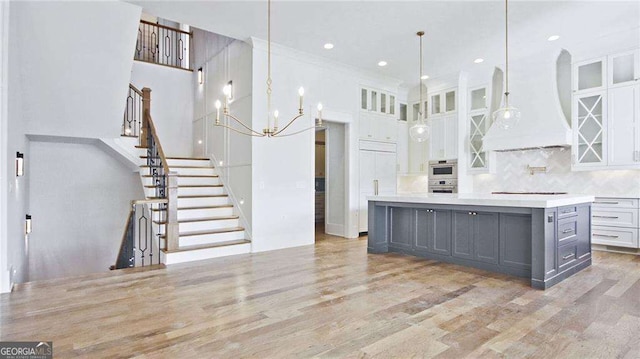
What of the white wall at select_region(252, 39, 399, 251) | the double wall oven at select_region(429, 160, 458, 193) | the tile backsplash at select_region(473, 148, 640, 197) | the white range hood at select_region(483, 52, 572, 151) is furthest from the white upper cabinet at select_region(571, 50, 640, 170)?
the white wall at select_region(252, 39, 399, 251)

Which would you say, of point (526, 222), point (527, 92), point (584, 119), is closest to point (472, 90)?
point (527, 92)

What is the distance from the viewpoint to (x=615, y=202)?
548 cm

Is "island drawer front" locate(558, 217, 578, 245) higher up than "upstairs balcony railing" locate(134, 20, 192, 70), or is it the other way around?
"upstairs balcony railing" locate(134, 20, 192, 70)

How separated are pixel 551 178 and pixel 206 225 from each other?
239 inches

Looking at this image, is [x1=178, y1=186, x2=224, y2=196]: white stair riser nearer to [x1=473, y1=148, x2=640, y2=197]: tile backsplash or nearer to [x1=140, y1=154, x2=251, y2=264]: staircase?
[x1=140, y1=154, x2=251, y2=264]: staircase

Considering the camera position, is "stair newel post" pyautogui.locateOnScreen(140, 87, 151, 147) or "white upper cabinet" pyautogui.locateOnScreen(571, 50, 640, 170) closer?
"white upper cabinet" pyautogui.locateOnScreen(571, 50, 640, 170)

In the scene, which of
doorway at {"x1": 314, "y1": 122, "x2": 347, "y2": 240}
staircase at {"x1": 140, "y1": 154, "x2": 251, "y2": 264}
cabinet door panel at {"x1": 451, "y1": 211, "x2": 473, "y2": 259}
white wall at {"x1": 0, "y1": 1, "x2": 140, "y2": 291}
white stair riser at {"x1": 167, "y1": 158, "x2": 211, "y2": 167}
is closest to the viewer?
white wall at {"x1": 0, "y1": 1, "x2": 140, "y2": 291}

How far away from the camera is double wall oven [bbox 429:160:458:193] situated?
24.5ft

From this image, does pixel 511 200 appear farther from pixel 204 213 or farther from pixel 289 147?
pixel 204 213

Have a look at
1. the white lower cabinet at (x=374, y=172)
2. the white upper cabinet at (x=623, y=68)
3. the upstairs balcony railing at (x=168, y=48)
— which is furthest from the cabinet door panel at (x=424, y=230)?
the upstairs balcony railing at (x=168, y=48)

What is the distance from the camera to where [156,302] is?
325 centimetres

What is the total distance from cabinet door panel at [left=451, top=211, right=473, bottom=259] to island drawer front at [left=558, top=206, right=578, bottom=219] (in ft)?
3.07

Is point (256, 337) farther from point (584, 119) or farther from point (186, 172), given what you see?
point (584, 119)

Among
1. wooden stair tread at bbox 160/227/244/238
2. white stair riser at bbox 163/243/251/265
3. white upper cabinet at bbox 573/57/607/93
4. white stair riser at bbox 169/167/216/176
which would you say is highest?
white upper cabinet at bbox 573/57/607/93
